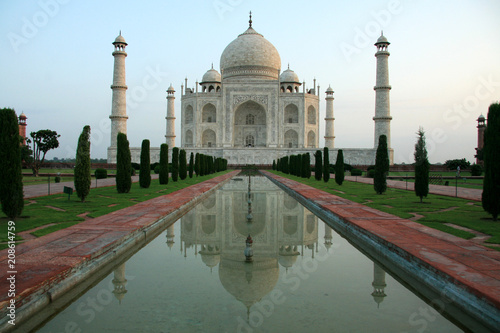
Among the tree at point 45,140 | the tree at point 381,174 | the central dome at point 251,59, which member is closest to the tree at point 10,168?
the tree at point 381,174

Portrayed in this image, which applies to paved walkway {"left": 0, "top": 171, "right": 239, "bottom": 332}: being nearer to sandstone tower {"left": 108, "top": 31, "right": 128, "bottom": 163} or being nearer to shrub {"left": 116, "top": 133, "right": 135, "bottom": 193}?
shrub {"left": 116, "top": 133, "right": 135, "bottom": 193}

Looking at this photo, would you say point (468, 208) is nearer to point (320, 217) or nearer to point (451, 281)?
point (320, 217)

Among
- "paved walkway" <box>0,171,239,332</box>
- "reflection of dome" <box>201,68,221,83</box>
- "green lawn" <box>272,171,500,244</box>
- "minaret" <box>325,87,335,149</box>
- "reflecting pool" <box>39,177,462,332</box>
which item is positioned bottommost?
"reflecting pool" <box>39,177,462,332</box>

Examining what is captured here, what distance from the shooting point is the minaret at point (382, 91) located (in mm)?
26452

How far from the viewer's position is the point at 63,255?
3258 mm

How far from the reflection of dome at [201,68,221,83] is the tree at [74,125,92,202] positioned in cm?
2984

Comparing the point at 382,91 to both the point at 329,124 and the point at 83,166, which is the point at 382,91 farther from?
the point at 83,166

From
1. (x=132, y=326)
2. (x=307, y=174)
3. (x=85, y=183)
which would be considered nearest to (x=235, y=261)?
(x=132, y=326)

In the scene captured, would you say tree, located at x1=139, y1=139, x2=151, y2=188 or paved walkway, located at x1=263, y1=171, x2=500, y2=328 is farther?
tree, located at x1=139, y1=139, x2=151, y2=188

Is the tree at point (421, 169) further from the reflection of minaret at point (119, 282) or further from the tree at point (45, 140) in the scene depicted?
the tree at point (45, 140)

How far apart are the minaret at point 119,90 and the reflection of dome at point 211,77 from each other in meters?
11.3

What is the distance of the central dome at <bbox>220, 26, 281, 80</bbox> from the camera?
114 feet

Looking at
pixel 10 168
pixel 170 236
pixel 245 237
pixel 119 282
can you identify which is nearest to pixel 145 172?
pixel 10 168

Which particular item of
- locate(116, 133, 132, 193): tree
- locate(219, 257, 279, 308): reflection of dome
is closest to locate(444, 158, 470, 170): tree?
locate(116, 133, 132, 193): tree
